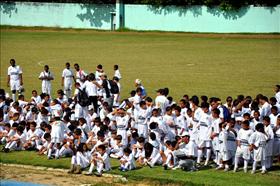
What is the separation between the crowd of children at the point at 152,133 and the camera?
58.0ft

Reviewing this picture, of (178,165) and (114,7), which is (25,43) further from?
(178,165)

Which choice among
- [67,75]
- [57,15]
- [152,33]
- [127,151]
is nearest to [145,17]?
[152,33]

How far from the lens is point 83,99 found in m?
22.1

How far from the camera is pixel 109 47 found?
4472cm

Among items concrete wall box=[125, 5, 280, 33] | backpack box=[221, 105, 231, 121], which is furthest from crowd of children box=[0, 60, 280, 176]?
concrete wall box=[125, 5, 280, 33]

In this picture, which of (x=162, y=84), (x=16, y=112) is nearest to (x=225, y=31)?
(x=162, y=84)

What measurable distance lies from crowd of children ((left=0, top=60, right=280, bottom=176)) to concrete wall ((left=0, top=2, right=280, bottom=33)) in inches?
1326

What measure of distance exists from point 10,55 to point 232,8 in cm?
2109

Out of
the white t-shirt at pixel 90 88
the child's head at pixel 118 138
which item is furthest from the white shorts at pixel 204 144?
the white t-shirt at pixel 90 88

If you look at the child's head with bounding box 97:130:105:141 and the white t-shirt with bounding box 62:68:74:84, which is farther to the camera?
the white t-shirt with bounding box 62:68:74:84

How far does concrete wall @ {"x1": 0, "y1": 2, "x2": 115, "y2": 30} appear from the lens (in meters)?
61.7

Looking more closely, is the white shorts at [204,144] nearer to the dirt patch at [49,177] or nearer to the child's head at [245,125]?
the child's head at [245,125]

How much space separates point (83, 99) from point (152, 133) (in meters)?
4.14

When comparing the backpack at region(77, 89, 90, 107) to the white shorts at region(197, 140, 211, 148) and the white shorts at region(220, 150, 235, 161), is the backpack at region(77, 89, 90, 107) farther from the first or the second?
the white shorts at region(220, 150, 235, 161)
